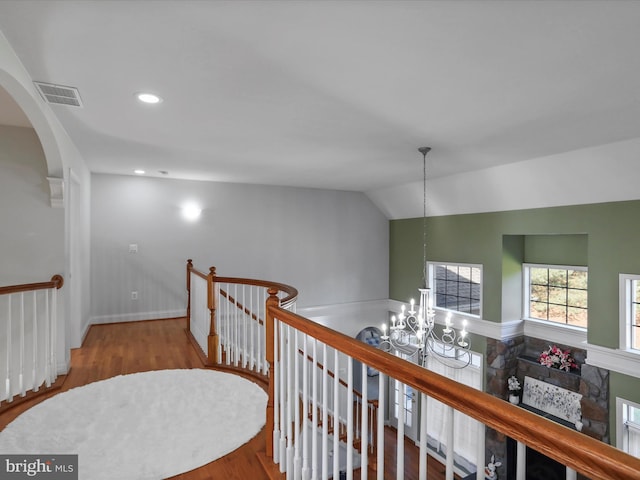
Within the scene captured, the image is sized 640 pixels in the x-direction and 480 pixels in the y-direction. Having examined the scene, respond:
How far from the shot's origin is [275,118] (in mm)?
3344

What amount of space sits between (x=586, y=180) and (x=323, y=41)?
4.35m

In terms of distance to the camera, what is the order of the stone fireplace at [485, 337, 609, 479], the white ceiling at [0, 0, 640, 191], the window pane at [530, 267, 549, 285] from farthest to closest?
the window pane at [530, 267, 549, 285] < the stone fireplace at [485, 337, 609, 479] < the white ceiling at [0, 0, 640, 191]

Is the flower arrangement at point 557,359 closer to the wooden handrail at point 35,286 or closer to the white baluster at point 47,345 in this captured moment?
the white baluster at point 47,345

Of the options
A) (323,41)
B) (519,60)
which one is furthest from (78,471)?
(519,60)

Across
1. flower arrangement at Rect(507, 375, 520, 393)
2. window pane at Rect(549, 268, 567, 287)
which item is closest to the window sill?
window pane at Rect(549, 268, 567, 287)

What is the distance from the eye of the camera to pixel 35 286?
3232 millimetres

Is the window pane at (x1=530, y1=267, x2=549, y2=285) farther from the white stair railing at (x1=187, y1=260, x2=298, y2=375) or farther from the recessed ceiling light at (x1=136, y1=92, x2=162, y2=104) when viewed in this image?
the recessed ceiling light at (x1=136, y1=92, x2=162, y2=104)

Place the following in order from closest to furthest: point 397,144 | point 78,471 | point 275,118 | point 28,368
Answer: point 78,471
point 275,118
point 28,368
point 397,144

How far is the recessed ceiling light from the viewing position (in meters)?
2.79

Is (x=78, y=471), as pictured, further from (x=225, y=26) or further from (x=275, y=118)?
(x=275, y=118)

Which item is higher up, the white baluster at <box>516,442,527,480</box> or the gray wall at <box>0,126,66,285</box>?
the gray wall at <box>0,126,66,285</box>

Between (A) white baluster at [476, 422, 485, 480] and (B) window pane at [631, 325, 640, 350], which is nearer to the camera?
(A) white baluster at [476, 422, 485, 480]

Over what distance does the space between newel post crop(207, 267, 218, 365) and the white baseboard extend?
269cm

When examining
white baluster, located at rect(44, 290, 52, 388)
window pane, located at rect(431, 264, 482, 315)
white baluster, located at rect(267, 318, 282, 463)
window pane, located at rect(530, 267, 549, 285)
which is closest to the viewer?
white baluster, located at rect(267, 318, 282, 463)
